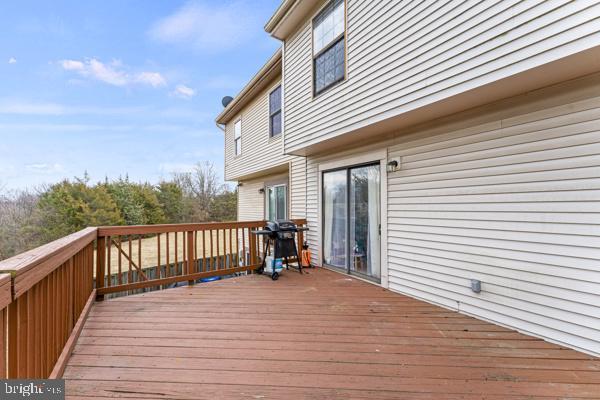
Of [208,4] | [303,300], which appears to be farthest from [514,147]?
[208,4]

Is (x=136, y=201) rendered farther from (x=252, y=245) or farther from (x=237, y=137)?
(x=252, y=245)

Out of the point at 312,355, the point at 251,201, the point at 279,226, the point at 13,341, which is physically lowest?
the point at 312,355

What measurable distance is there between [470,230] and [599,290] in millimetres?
1101

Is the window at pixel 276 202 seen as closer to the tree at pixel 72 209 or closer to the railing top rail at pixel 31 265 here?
the railing top rail at pixel 31 265

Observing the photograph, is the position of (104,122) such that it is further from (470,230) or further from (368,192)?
(470,230)

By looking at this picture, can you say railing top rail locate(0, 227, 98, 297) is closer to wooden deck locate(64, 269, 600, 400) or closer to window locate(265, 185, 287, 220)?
wooden deck locate(64, 269, 600, 400)

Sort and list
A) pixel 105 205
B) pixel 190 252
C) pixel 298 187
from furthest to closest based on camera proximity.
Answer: pixel 105 205, pixel 298 187, pixel 190 252

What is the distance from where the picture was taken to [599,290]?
7.45 feet

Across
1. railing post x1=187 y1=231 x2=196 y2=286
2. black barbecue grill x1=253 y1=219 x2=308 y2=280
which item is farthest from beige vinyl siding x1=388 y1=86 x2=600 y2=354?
railing post x1=187 y1=231 x2=196 y2=286

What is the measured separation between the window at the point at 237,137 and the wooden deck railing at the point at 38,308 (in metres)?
7.27

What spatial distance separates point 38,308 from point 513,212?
3.84 meters

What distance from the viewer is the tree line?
12.2 metres

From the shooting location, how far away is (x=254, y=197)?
1002cm

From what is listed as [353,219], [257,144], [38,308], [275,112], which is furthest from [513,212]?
[257,144]
